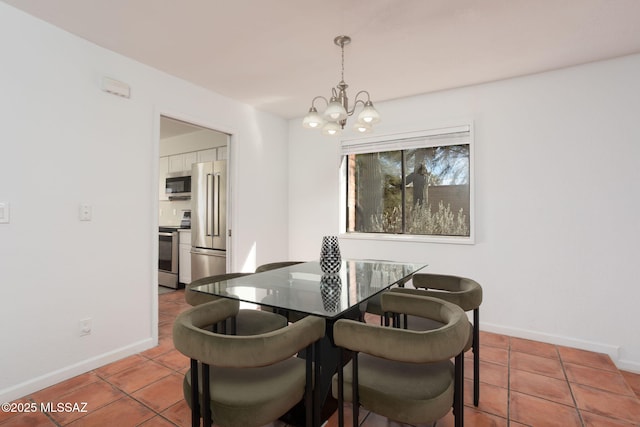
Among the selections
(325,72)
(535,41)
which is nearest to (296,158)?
(325,72)

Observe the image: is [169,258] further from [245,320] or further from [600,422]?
[600,422]

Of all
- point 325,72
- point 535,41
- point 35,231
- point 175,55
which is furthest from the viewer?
point 325,72

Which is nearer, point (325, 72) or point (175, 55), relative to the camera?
point (175, 55)

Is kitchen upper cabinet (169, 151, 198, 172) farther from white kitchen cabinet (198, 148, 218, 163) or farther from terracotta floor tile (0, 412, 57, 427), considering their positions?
terracotta floor tile (0, 412, 57, 427)

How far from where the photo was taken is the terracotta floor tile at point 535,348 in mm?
2705

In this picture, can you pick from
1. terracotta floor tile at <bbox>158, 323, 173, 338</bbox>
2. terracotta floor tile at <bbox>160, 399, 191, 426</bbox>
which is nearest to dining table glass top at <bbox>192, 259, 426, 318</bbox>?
terracotta floor tile at <bbox>160, 399, 191, 426</bbox>

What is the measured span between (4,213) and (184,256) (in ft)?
9.30

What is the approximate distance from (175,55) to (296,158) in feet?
6.78

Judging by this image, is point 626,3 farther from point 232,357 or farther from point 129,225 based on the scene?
point 129,225

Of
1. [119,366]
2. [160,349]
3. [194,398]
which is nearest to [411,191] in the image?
[160,349]

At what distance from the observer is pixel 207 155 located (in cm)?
500

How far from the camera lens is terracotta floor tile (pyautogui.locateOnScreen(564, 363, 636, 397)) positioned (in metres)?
2.18

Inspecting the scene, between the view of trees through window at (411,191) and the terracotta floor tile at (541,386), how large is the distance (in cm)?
146

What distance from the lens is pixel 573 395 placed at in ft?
6.85
